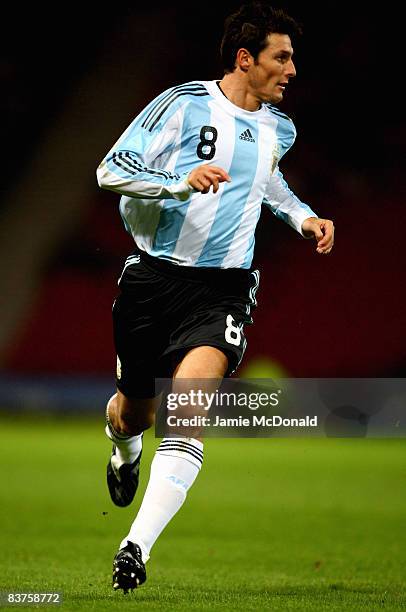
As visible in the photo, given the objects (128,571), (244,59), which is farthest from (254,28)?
(128,571)

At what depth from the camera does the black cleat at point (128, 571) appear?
Result: 3520mm

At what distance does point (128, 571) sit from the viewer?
3.52 meters

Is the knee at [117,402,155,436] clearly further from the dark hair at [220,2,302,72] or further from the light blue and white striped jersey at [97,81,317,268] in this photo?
the dark hair at [220,2,302,72]

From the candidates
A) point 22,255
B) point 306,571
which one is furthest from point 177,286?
point 22,255

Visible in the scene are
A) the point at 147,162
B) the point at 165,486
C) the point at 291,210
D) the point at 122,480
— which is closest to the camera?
the point at 165,486

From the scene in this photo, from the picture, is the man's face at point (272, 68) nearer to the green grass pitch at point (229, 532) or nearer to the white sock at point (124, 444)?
the white sock at point (124, 444)

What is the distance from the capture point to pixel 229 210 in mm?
4309

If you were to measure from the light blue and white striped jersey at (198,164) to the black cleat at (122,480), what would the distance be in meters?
1.28

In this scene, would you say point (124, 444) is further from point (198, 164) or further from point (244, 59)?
point (244, 59)

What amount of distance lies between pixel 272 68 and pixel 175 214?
0.69m

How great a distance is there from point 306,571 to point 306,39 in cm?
858

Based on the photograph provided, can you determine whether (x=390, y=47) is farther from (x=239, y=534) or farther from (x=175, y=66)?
(x=239, y=534)

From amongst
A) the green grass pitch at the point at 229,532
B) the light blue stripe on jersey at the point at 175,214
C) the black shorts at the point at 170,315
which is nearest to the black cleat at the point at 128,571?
the green grass pitch at the point at 229,532

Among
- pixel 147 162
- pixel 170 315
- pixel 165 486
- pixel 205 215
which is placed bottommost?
pixel 165 486
